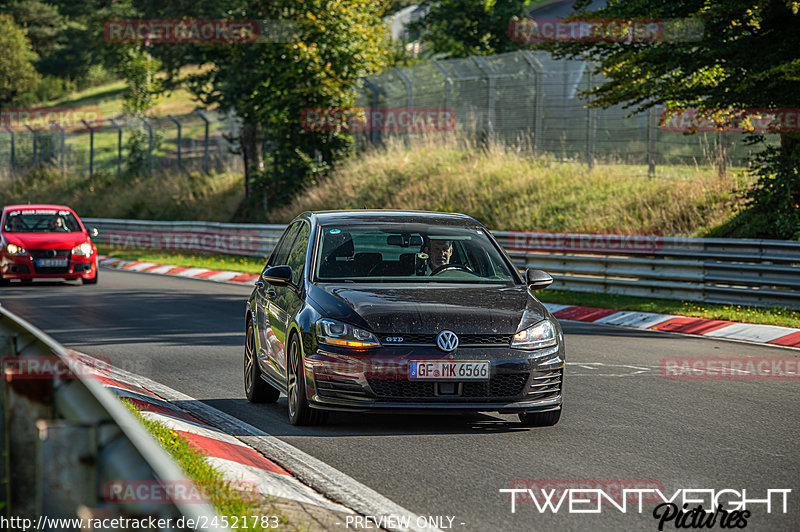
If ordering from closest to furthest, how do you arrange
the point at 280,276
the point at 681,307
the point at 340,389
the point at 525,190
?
1. the point at 340,389
2. the point at 280,276
3. the point at 681,307
4. the point at 525,190

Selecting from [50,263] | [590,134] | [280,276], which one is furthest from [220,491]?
[590,134]

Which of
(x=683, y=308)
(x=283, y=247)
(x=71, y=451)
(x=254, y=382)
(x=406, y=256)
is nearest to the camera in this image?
(x=71, y=451)

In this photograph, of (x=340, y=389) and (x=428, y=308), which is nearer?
(x=340, y=389)

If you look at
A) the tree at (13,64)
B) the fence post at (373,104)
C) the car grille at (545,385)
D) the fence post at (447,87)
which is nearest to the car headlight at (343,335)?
the car grille at (545,385)

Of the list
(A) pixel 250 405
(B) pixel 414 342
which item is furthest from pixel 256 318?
(B) pixel 414 342

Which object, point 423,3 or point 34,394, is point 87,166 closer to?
point 423,3

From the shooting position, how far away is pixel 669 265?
57.6 feet

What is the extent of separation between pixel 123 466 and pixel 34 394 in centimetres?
126

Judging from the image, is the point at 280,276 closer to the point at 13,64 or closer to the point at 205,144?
the point at 205,144

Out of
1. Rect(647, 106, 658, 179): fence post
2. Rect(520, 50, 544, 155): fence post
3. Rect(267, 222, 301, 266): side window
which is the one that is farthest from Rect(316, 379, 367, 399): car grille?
Rect(520, 50, 544, 155): fence post

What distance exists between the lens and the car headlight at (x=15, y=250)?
21.8m

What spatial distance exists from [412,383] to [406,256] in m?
1.53

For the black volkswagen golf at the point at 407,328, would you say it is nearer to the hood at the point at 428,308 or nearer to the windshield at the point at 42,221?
the hood at the point at 428,308

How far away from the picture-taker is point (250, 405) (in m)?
9.07
